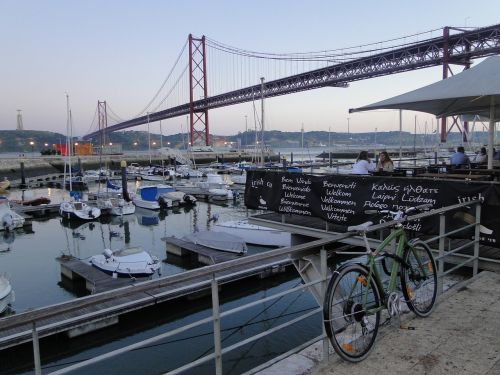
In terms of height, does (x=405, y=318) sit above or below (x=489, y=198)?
below

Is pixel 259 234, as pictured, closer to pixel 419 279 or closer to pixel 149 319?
pixel 149 319

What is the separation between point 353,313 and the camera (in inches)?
119

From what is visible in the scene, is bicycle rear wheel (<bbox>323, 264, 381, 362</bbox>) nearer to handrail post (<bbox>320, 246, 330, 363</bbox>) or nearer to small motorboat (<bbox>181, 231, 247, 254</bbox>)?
handrail post (<bbox>320, 246, 330, 363</bbox>)

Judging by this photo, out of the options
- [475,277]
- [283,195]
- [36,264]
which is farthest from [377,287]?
[36,264]

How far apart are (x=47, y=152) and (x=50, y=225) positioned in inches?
1991

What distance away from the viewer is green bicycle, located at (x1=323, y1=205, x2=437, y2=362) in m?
2.93

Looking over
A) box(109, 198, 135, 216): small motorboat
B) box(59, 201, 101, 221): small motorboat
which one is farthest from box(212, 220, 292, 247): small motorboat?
box(59, 201, 101, 221): small motorboat

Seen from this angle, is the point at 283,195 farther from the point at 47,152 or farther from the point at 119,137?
the point at 119,137

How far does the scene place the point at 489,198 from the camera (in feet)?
16.6

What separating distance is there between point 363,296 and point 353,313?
0.15 metres

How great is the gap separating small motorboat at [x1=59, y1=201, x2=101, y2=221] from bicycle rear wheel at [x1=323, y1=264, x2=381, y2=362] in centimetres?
2517

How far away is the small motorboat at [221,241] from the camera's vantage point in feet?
54.0

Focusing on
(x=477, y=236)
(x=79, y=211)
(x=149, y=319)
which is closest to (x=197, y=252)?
(x=149, y=319)

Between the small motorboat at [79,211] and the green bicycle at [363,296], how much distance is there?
2495cm
